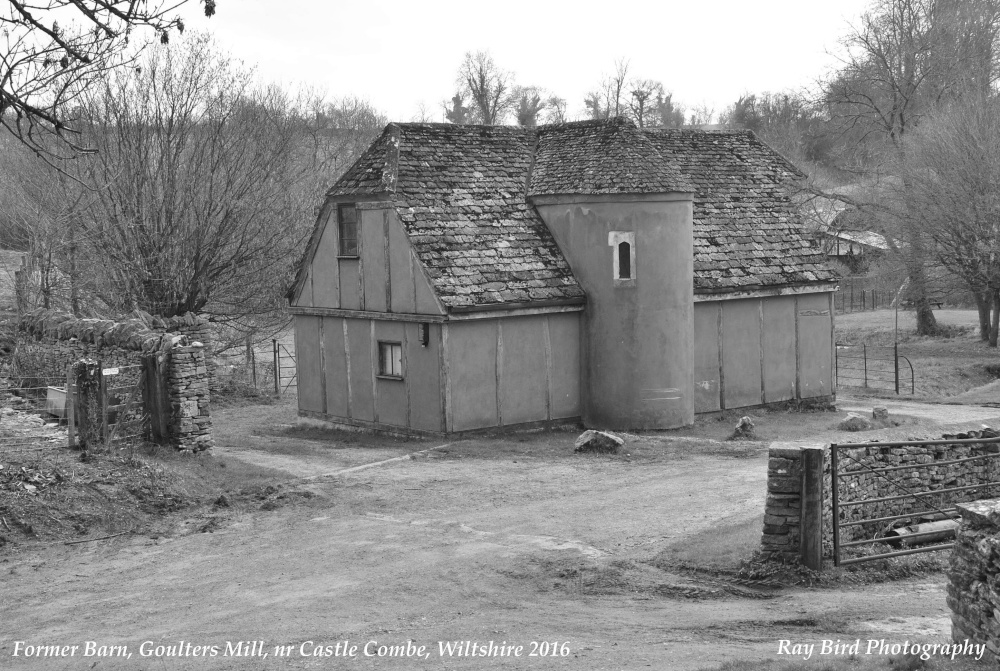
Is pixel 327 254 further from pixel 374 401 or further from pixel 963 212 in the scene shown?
pixel 963 212

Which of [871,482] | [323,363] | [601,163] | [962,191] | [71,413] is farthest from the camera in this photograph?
[962,191]

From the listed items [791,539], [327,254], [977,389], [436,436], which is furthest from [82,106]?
[977,389]

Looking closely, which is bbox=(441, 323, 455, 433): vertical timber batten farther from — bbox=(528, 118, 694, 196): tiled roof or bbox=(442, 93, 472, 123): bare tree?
bbox=(442, 93, 472, 123): bare tree

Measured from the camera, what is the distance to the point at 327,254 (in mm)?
25172

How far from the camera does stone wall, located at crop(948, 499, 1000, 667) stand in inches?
354

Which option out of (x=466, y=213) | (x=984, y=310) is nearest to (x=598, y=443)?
(x=466, y=213)

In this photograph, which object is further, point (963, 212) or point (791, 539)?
point (963, 212)

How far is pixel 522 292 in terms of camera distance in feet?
75.7

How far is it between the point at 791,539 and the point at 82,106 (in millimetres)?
22079

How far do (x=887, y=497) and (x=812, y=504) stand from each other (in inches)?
53.4

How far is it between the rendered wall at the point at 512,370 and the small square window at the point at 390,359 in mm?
1638

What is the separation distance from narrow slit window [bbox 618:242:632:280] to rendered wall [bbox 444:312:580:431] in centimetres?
134

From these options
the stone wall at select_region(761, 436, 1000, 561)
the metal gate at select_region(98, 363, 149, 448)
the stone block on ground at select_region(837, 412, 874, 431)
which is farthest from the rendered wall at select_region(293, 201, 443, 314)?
the stone wall at select_region(761, 436, 1000, 561)

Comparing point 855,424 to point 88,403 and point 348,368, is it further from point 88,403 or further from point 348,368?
point 88,403
